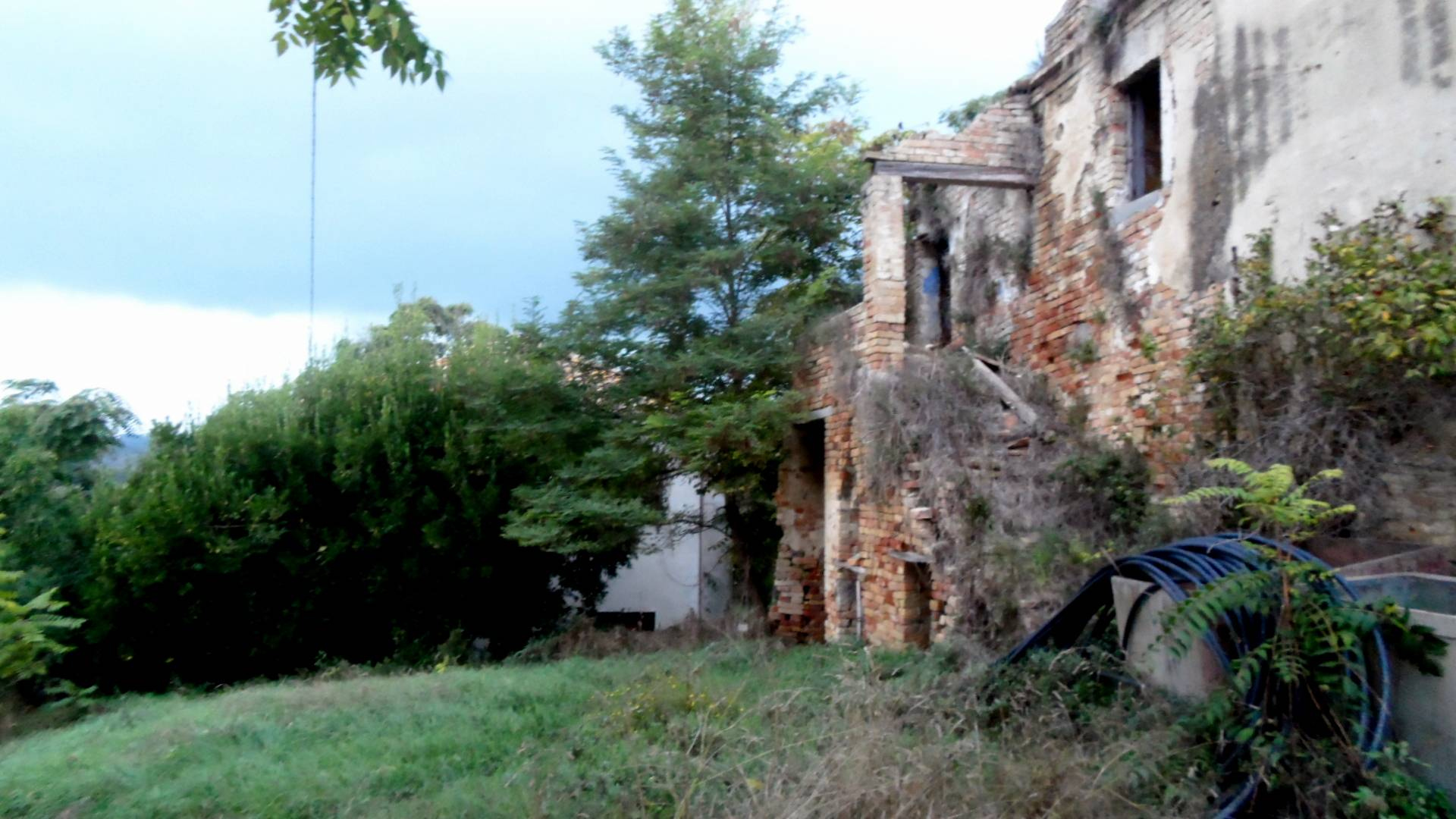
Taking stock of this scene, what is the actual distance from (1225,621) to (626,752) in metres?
3.38

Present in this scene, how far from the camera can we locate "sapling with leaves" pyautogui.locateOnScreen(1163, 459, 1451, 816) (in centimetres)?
431

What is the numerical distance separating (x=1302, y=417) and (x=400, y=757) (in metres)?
6.15

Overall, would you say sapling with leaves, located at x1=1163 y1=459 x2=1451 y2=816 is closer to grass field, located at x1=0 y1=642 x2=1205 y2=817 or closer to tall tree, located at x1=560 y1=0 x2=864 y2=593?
grass field, located at x1=0 y1=642 x2=1205 y2=817

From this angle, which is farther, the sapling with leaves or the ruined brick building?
the ruined brick building

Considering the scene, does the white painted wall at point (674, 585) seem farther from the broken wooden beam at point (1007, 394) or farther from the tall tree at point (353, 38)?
the tall tree at point (353, 38)

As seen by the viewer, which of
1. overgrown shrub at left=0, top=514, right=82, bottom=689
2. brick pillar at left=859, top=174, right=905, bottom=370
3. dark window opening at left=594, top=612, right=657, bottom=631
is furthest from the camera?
dark window opening at left=594, top=612, right=657, bottom=631

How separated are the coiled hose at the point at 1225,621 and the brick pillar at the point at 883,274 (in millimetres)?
4321

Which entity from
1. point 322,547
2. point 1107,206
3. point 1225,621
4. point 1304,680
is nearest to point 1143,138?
point 1107,206

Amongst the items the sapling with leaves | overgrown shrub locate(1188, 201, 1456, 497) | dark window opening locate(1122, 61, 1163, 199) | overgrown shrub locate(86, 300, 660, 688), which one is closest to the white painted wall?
overgrown shrub locate(86, 300, 660, 688)

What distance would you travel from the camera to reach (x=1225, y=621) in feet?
16.0

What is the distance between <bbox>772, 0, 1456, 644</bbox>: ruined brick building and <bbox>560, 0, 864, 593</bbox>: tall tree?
2.75 ft

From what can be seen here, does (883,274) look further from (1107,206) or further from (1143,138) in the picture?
(1143,138)

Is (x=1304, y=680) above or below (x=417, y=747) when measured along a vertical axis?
above

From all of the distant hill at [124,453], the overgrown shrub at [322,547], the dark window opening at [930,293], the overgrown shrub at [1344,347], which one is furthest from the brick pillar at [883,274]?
the distant hill at [124,453]
